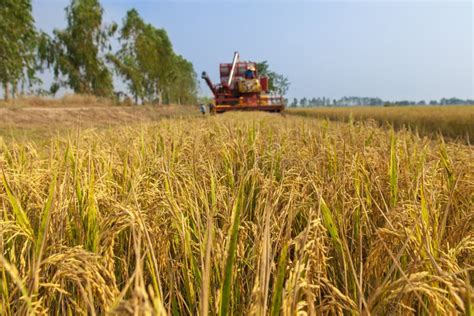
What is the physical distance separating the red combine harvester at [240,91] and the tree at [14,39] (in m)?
7.32

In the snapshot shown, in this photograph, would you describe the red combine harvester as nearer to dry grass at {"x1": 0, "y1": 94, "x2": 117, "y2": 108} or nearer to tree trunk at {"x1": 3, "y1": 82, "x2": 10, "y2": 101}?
dry grass at {"x1": 0, "y1": 94, "x2": 117, "y2": 108}

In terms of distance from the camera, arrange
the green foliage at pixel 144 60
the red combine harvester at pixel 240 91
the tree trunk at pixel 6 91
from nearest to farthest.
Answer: the red combine harvester at pixel 240 91 → the tree trunk at pixel 6 91 → the green foliage at pixel 144 60

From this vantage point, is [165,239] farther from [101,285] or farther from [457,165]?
[457,165]

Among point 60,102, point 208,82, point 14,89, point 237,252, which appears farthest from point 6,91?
point 237,252

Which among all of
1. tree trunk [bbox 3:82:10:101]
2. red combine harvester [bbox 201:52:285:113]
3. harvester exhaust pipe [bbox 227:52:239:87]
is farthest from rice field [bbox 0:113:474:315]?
tree trunk [bbox 3:82:10:101]

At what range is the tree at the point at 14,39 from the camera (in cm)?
1196

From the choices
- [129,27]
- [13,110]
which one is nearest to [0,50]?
[13,110]

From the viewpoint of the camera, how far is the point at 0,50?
11812 mm

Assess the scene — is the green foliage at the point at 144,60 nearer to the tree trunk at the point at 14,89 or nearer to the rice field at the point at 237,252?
the tree trunk at the point at 14,89

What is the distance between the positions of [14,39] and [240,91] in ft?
29.7

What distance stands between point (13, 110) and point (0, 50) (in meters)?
6.60

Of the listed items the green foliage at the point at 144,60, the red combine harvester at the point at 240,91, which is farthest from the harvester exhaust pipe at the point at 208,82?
the green foliage at the point at 144,60

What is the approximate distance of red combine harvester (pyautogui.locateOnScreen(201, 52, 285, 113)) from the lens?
11.7 metres

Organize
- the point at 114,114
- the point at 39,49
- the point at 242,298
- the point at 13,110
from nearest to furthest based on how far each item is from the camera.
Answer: the point at 242,298
the point at 13,110
the point at 114,114
the point at 39,49
